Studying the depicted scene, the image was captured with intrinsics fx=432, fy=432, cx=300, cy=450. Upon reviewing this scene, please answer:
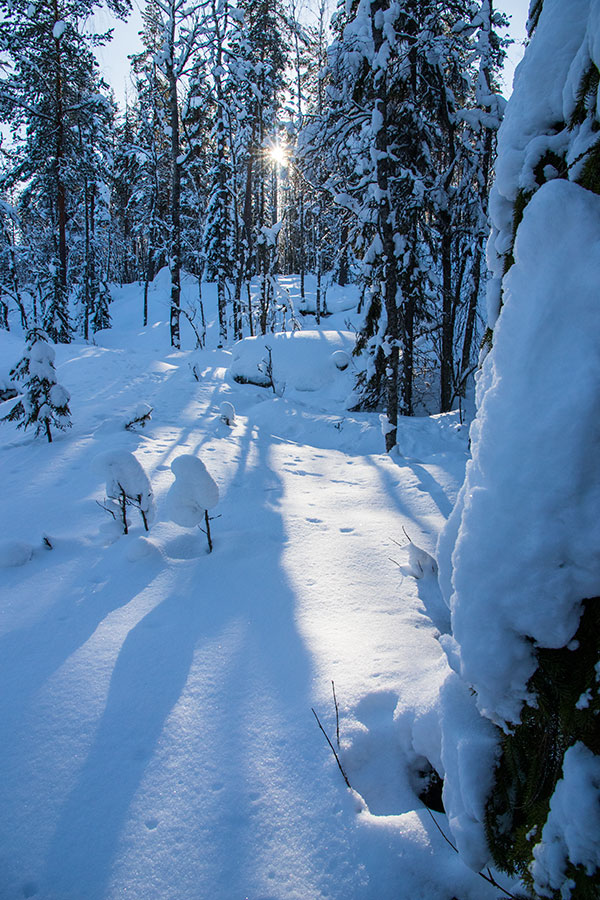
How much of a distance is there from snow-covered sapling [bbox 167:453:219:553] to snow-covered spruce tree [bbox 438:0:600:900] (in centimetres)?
254

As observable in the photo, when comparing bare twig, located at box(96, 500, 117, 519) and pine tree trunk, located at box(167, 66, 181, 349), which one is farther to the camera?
pine tree trunk, located at box(167, 66, 181, 349)

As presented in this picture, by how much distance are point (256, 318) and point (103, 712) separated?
20.4 meters

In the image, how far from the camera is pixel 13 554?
3.39 m

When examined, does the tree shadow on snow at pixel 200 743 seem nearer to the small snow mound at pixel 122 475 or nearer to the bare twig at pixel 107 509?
the small snow mound at pixel 122 475

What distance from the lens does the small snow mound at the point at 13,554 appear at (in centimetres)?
337

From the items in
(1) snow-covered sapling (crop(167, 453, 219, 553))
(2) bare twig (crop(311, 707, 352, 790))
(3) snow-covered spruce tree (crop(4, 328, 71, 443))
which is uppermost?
(3) snow-covered spruce tree (crop(4, 328, 71, 443))

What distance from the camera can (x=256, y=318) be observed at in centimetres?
2103

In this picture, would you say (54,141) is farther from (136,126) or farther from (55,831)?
(55,831)

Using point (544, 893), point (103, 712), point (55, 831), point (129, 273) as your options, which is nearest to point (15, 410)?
point (103, 712)

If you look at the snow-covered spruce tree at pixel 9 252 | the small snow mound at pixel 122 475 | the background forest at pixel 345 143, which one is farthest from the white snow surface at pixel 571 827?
the snow-covered spruce tree at pixel 9 252

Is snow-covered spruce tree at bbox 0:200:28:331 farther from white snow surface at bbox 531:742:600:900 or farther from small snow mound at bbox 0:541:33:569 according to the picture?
white snow surface at bbox 531:742:600:900

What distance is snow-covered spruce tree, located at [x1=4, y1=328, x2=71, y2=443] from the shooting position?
5902 millimetres

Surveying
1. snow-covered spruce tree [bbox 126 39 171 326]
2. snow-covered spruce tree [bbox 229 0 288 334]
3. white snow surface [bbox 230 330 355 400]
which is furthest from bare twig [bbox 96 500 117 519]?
snow-covered spruce tree [bbox 126 39 171 326]

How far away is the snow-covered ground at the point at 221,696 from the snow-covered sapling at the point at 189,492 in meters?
0.40
